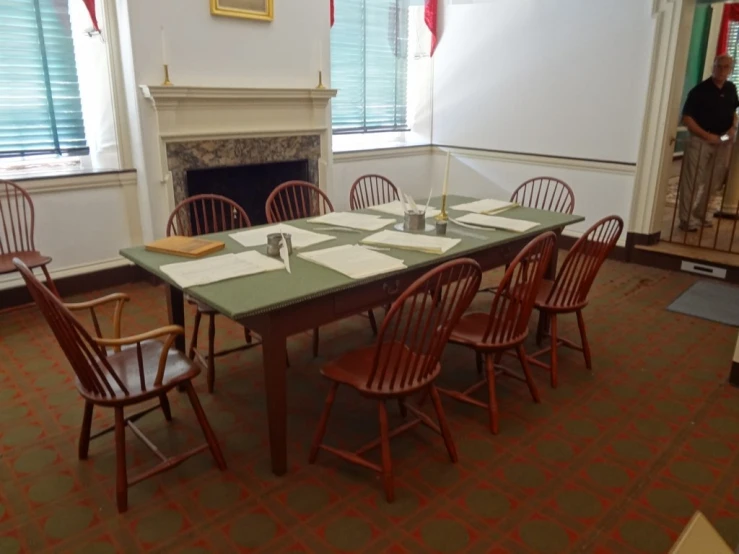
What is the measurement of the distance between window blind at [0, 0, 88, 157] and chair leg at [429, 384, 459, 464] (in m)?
3.33

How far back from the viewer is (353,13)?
5375 millimetres

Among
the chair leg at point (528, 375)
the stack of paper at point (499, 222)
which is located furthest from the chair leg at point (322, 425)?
the stack of paper at point (499, 222)

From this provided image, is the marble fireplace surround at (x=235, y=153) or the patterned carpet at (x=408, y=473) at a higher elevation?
the marble fireplace surround at (x=235, y=153)

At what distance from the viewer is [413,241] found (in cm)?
255

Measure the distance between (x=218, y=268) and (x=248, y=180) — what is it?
2505mm

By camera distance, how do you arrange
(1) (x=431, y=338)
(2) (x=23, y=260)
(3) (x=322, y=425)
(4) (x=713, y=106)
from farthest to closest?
(4) (x=713, y=106) < (2) (x=23, y=260) < (3) (x=322, y=425) < (1) (x=431, y=338)

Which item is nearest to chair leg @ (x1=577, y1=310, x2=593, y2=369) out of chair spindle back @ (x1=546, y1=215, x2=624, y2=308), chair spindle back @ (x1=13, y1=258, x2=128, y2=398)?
chair spindle back @ (x1=546, y1=215, x2=624, y2=308)

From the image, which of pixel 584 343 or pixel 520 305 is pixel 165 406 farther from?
pixel 584 343

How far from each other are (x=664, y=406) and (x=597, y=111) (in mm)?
2930

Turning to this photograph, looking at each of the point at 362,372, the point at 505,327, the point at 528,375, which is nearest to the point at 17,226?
the point at 362,372

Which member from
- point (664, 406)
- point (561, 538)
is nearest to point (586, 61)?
point (664, 406)

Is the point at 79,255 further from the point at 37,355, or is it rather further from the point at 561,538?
the point at 561,538

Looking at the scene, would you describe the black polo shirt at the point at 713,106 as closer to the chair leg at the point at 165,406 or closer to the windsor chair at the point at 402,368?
the windsor chair at the point at 402,368

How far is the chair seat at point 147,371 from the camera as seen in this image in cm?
193
